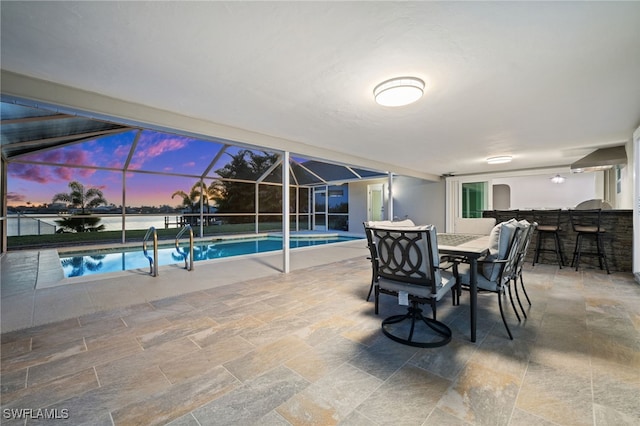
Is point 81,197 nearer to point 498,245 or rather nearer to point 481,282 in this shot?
point 481,282

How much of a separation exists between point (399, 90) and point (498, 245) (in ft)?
5.70

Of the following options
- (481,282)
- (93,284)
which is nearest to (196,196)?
(93,284)

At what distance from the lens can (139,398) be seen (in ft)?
5.13

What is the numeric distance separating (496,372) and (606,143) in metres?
5.95

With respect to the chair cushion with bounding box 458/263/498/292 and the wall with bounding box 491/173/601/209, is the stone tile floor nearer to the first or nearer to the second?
the chair cushion with bounding box 458/263/498/292

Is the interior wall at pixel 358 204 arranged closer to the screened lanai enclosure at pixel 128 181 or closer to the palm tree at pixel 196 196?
the screened lanai enclosure at pixel 128 181

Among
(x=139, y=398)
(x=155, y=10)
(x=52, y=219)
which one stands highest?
(x=155, y=10)

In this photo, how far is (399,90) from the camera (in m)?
2.48

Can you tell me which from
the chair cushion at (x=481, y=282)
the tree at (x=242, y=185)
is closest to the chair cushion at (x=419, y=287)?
the chair cushion at (x=481, y=282)

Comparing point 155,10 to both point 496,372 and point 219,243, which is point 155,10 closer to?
point 496,372

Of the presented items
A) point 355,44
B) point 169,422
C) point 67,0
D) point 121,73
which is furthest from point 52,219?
point 355,44

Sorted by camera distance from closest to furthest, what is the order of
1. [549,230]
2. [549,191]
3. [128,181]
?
[549,230] → [128,181] → [549,191]

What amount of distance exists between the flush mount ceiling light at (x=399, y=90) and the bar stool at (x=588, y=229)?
4706mm

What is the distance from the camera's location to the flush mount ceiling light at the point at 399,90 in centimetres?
246
